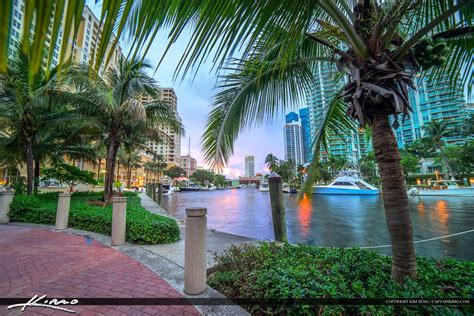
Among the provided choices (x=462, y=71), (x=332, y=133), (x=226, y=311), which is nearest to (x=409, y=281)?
(x=226, y=311)

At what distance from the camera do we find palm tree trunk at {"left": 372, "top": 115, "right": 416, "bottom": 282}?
240 cm

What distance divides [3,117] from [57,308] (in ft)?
35.6

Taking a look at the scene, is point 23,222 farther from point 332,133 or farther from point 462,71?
point 462,71

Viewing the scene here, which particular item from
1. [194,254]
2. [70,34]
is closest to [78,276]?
[194,254]

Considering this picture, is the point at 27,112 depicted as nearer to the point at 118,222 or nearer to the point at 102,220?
the point at 102,220

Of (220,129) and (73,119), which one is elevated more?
(73,119)

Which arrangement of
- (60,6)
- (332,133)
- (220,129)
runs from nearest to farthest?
(60,6)
(220,129)
(332,133)

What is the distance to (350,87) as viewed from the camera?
8.54ft

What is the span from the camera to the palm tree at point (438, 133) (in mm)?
39116

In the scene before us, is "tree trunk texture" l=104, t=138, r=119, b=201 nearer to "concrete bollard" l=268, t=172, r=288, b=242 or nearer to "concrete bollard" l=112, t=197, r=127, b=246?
"concrete bollard" l=112, t=197, r=127, b=246

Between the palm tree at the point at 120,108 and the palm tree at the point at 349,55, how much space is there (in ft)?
22.6

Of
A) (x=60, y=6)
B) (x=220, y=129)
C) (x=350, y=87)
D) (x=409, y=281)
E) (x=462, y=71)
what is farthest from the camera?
(x=462, y=71)

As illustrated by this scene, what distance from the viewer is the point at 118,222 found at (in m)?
5.51
